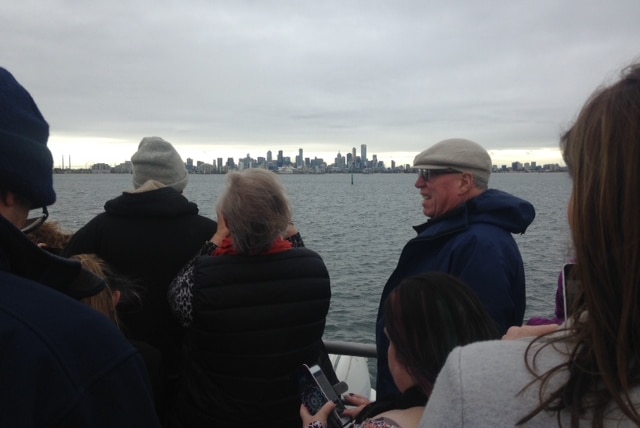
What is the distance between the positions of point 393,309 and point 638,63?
1.07m

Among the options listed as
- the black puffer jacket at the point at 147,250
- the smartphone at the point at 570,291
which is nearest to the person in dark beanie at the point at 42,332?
the smartphone at the point at 570,291

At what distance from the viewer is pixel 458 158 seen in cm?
339

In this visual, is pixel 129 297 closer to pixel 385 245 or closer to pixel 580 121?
pixel 580 121

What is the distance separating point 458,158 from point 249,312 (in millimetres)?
1693

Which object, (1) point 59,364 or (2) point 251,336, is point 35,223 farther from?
(2) point 251,336

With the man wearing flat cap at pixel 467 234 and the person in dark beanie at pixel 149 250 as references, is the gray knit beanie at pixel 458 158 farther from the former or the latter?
the person in dark beanie at pixel 149 250

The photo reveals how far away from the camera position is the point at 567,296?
1.33 m

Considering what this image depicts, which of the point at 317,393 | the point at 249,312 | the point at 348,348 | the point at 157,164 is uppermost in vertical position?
the point at 157,164

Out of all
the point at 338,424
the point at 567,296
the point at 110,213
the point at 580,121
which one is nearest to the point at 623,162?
the point at 580,121

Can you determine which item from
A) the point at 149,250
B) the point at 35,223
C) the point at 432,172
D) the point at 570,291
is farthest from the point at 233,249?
the point at 570,291

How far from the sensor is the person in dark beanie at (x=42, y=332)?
111cm

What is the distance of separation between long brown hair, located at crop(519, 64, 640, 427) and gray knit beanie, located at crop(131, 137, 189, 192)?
288cm

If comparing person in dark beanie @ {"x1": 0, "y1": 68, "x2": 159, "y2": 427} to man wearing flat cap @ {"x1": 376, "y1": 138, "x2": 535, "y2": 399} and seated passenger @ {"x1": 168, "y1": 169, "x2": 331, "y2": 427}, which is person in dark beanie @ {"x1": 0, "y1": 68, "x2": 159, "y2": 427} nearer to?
seated passenger @ {"x1": 168, "y1": 169, "x2": 331, "y2": 427}

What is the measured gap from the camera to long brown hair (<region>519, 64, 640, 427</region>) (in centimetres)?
101
